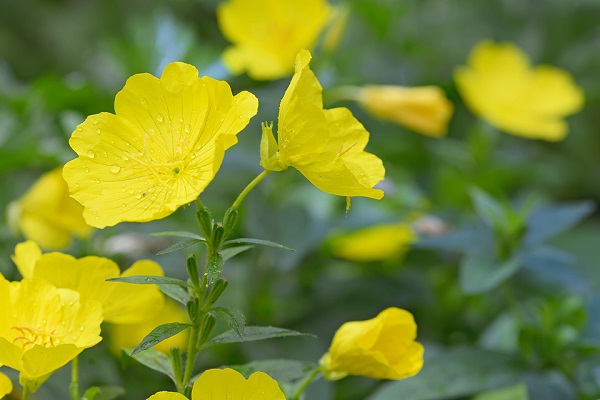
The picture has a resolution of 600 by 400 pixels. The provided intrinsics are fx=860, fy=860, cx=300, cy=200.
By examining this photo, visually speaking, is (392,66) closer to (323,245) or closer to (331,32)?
(331,32)

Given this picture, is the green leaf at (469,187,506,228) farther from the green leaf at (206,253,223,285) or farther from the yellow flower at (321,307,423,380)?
the green leaf at (206,253,223,285)

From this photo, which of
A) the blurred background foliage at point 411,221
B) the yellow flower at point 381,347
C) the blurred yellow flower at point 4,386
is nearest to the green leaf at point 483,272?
the blurred background foliage at point 411,221

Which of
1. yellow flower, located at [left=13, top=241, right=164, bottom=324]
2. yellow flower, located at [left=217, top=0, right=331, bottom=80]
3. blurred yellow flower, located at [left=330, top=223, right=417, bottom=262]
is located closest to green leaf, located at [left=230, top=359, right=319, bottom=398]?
yellow flower, located at [left=13, top=241, right=164, bottom=324]

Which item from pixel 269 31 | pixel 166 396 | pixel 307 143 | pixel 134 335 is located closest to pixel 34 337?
pixel 166 396

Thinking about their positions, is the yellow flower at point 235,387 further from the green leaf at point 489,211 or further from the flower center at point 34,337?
the green leaf at point 489,211

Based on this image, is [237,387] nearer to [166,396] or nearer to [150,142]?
[166,396]

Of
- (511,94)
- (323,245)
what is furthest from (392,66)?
(323,245)
